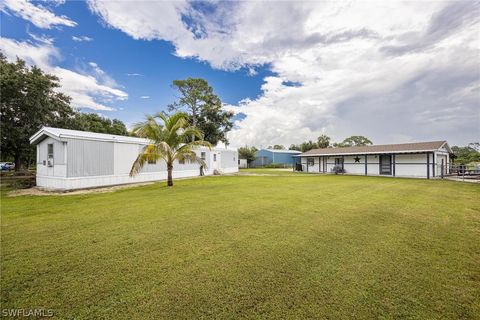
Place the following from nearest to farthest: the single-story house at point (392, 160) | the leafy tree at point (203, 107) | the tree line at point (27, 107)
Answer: the tree line at point (27, 107)
the single-story house at point (392, 160)
the leafy tree at point (203, 107)

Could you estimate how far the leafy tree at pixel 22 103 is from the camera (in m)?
15.9

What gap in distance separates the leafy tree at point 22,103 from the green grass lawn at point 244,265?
16.6m

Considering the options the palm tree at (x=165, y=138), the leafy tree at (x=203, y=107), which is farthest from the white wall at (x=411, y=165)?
the palm tree at (x=165, y=138)

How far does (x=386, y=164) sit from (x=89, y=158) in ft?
80.3

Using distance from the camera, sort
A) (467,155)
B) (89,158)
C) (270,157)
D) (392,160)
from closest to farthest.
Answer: (89,158), (392,160), (467,155), (270,157)

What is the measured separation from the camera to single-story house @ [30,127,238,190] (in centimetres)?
1075

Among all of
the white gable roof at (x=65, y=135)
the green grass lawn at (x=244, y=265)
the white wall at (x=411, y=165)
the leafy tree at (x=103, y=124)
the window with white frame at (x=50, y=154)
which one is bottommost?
the green grass lawn at (x=244, y=265)

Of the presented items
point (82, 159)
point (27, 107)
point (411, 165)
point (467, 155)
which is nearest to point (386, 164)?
point (411, 165)

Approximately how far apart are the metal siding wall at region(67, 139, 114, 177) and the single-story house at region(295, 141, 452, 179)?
2133 centimetres

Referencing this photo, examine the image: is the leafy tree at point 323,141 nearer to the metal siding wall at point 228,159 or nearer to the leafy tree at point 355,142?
the leafy tree at point 355,142

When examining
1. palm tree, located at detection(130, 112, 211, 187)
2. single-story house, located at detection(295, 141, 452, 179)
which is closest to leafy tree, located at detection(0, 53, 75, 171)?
palm tree, located at detection(130, 112, 211, 187)

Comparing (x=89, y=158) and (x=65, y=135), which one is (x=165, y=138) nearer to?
(x=89, y=158)

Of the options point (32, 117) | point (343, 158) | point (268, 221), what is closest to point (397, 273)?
point (268, 221)

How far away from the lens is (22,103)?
1675 cm
